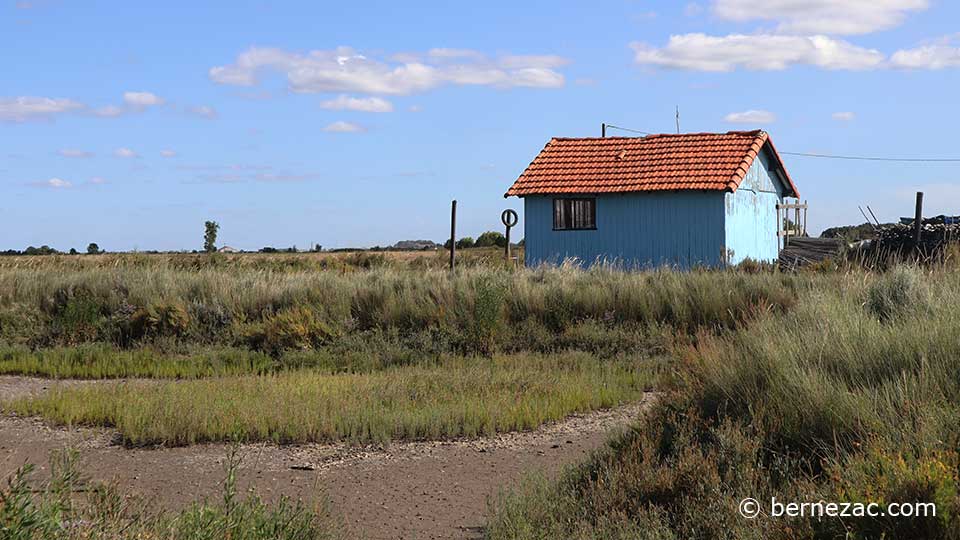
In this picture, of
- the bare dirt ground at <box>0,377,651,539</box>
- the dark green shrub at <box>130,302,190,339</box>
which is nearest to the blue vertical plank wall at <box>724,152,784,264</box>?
the dark green shrub at <box>130,302,190,339</box>

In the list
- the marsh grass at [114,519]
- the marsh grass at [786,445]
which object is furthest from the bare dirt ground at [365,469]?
the marsh grass at [114,519]

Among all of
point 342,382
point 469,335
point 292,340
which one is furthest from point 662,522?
point 292,340

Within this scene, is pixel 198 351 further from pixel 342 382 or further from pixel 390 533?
pixel 390 533

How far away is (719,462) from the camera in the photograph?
7379mm

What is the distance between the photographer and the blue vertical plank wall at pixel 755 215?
1233 inches

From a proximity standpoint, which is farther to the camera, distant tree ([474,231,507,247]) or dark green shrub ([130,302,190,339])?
distant tree ([474,231,507,247])

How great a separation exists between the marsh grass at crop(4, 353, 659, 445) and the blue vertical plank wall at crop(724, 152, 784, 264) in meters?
17.0

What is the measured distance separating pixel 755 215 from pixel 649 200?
4.59 m

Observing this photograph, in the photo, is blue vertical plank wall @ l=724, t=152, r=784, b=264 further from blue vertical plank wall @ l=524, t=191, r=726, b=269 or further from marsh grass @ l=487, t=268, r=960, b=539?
marsh grass @ l=487, t=268, r=960, b=539

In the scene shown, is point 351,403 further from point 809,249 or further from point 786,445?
point 809,249

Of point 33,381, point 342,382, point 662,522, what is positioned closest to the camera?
point 662,522

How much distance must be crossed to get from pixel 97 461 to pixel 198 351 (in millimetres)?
8104

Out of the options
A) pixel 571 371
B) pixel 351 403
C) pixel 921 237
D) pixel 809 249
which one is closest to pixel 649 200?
pixel 921 237

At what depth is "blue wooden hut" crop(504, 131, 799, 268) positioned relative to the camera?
101 feet
